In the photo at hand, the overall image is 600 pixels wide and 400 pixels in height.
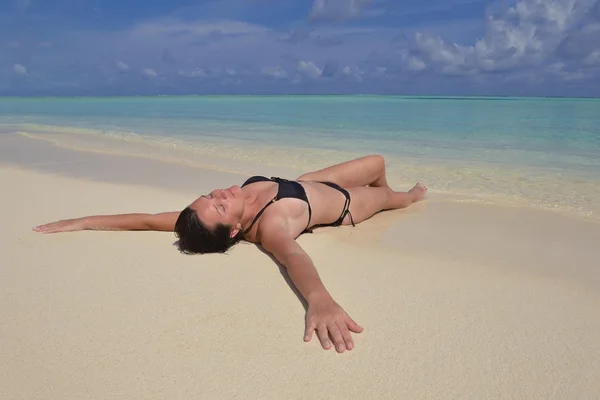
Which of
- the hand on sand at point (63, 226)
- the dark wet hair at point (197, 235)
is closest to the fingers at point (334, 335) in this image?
the dark wet hair at point (197, 235)

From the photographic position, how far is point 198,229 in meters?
3.45

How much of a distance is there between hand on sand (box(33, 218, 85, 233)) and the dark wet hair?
3.23 ft

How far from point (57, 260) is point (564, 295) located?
312 centimetres

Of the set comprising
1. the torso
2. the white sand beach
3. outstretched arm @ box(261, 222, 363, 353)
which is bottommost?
the white sand beach

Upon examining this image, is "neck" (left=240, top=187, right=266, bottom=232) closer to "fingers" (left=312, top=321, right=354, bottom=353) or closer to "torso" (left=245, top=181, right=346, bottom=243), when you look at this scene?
"torso" (left=245, top=181, right=346, bottom=243)

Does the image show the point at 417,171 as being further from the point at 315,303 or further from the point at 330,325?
the point at 330,325

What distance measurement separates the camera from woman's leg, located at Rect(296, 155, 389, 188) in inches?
182

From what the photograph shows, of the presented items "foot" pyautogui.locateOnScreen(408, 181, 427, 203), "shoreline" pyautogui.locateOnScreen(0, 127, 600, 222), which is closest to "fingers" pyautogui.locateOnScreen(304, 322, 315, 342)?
"foot" pyautogui.locateOnScreen(408, 181, 427, 203)

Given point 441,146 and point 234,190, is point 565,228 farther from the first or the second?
point 441,146

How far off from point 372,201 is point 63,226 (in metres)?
2.61

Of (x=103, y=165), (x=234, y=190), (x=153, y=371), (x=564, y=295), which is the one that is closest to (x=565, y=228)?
(x=564, y=295)

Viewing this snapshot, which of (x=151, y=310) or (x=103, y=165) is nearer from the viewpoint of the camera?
(x=151, y=310)

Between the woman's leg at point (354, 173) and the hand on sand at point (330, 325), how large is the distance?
2.15 m

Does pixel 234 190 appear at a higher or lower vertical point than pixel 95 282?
higher
